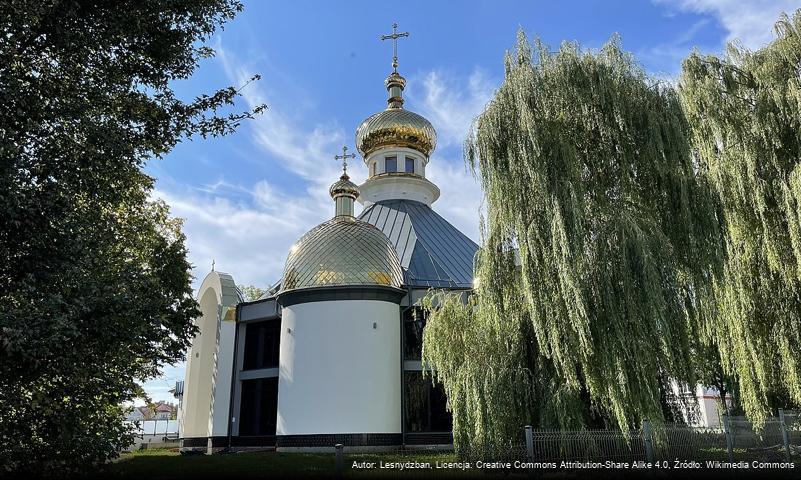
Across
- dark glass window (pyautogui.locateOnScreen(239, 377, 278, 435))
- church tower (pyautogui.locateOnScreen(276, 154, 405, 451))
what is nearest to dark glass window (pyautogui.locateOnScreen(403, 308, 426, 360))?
church tower (pyautogui.locateOnScreen(276, 154, 405, 451))

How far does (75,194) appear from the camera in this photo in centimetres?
678

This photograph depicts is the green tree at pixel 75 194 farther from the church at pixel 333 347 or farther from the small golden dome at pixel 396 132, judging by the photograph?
the small golden dome at pixel 396 132

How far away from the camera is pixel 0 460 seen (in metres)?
5.52

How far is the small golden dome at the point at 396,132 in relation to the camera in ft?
81.2

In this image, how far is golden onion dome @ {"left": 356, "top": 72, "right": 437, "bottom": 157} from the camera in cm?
2475

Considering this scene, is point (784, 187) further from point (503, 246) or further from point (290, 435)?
point (290, 435)

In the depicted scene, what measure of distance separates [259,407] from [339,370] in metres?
4.54

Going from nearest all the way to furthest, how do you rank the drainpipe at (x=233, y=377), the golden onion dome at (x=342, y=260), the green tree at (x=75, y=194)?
the green tree at (x=75, y=194) < the golden onion dome at (x=342, y=260) < the drainpipe at (x=233, y=377)

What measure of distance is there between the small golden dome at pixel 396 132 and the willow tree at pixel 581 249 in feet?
48.5

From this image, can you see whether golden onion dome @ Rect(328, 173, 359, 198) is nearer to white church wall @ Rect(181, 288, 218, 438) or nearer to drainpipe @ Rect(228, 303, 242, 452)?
drainpipe @ Rect(228, 303, 242, 452)

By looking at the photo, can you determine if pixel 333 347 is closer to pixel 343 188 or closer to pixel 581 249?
pixel 343 188

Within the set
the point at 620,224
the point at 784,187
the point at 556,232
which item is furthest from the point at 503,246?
the point at 784,187

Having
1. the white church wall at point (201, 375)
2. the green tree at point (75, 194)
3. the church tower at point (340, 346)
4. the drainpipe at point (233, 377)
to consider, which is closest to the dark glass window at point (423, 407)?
the church tower at point (340, 346)

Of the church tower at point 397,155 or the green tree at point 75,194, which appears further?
the church tower at point 397,155
